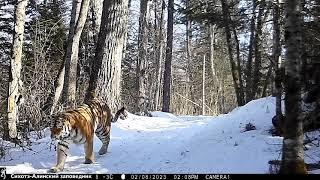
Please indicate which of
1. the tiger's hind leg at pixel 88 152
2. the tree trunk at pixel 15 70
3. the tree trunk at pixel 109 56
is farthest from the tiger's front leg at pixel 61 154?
the tree trunk at pixel 109 56

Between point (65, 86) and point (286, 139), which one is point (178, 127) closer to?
point (65, 86)

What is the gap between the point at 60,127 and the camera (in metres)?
7.70

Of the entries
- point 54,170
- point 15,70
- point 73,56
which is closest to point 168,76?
point 73,56

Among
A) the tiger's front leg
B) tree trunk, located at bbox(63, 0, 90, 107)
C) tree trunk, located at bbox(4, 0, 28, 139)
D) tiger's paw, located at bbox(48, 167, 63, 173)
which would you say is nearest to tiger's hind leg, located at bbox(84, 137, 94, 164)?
the tiger's front leg

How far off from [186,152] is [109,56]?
5.13 m

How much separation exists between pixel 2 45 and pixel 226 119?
11.2 m

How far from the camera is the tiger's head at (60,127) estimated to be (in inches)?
303

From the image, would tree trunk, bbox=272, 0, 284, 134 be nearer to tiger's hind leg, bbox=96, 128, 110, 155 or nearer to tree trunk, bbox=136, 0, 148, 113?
tiger's hind leg, bbox=96, 128, 110, 155

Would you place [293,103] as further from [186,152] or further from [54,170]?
[54,170]

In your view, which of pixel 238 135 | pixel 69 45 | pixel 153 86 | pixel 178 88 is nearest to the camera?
pixel 238 135

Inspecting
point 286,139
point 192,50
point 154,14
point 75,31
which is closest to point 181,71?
point 192,50

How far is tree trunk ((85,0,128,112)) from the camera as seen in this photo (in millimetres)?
13125

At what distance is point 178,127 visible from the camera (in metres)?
13.2

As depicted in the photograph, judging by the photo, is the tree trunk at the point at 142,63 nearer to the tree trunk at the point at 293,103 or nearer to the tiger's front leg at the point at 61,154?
the tiger's front leg at the point at 61,154
